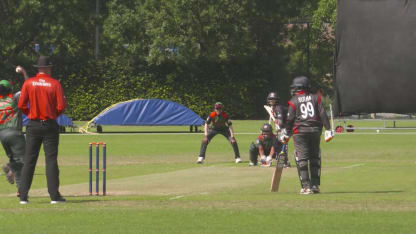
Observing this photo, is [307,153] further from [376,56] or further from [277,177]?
[376,56]

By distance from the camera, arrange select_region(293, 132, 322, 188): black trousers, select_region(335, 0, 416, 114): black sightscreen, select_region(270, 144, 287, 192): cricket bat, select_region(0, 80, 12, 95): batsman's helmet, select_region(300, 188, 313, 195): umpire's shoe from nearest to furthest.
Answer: select_region(335, 0, 416, 114): black sightscreen
select_region(300, 188, 313, 195): umpire's shoe
select_region(293, 132, 322, 188): black trousers
select_region(0, 80, 12, 95): batsman's helmet
select_region(270, 144, 287, 192): cricket bat

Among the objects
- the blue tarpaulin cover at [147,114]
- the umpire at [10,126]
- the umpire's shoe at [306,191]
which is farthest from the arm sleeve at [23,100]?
the blue tarpaulin cover at [147,114]

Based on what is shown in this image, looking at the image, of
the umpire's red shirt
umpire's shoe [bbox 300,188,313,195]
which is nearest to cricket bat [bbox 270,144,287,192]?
umpire's shoe [bbox 300,188,313,195]

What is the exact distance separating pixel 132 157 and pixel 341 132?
18.9 metres

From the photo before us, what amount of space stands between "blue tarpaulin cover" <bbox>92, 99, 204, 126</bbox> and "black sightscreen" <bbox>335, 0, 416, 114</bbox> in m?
31.8

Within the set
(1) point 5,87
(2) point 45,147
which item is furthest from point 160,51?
(2) point 45,147

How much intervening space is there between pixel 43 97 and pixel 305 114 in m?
4.47

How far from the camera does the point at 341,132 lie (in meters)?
44.8

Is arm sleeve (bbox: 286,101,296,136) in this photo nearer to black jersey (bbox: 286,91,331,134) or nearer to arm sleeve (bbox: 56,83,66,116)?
black jersey (bbox: 286,91,331,134)

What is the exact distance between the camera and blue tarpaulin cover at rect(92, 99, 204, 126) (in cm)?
4697

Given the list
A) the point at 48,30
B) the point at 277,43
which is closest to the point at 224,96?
the point at 277,43

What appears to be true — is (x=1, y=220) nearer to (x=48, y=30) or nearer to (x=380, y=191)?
(x=380, y=191)

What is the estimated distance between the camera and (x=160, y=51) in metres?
63.4

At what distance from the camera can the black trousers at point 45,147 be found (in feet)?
46.1
